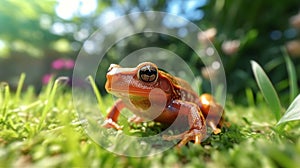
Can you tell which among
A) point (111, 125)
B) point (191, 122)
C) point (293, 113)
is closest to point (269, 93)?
point (293, 113)

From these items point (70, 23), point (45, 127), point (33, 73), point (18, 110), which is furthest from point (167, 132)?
point (33, 73)

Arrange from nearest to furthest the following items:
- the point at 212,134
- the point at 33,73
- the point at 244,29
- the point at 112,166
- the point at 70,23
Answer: the point at 112,166 → the point at 212,134 → the point at 244,29 → the point at 70,23 → the point at 33,73

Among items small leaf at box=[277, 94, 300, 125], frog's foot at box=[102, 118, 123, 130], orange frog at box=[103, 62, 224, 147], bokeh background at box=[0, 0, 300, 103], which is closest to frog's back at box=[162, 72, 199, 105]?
orange frog at box=[103, 62, 224, 147]

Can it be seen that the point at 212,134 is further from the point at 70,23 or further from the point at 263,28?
the point at 70,23

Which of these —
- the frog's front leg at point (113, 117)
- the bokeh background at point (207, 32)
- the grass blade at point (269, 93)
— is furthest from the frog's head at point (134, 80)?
the bokeh background at point (207, 32)

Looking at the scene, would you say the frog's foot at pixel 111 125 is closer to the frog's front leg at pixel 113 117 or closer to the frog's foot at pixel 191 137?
the frog's front leg at pixel 113 117

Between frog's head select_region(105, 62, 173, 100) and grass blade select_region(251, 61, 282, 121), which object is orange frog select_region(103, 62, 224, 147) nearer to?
frog's head select_region(105, 62, 173, 100)
